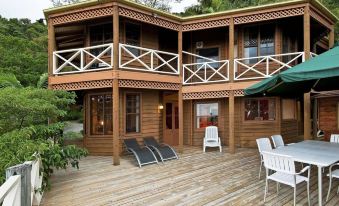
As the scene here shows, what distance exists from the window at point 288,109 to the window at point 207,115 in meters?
2.96

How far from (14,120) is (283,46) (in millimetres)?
10545

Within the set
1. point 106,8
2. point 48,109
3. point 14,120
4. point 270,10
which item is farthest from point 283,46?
point 14,120

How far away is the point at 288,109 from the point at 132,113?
6.98 metres

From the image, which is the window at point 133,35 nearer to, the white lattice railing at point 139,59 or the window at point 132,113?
the white lattice railing at point 139,59

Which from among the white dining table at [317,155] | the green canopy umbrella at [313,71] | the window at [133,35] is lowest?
the white dining table at [317,155]

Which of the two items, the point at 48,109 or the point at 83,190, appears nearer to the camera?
the point at 83,190

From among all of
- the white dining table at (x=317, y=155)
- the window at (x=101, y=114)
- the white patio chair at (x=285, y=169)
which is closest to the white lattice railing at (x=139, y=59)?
the window at (x=101, y=114)

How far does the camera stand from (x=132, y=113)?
37.6 feet

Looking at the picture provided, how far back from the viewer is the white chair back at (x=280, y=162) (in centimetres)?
485

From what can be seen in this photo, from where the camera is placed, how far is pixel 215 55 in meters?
13.3

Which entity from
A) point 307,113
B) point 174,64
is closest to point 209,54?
point 174,64

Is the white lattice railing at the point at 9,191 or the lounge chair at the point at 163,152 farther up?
the white lattice railing at the point at 9,191

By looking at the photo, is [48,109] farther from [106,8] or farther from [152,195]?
[106,8]

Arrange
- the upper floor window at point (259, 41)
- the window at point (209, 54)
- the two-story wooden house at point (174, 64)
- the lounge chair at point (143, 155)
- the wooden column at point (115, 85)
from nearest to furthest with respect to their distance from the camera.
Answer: the lounge chair at point (143, 155) → the wooden column at point (115, 85) → the two-story wooden house at point (174, 64) → the upper floor window at point (259, 41) → the window at point (209, 54)
